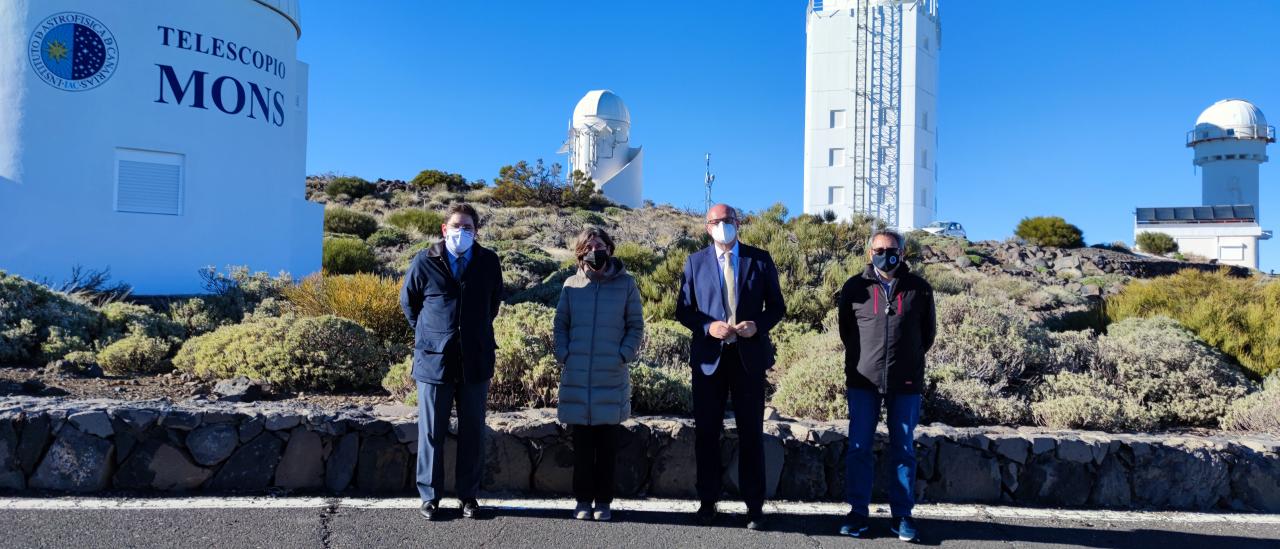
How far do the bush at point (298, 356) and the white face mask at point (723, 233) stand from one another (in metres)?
3.41

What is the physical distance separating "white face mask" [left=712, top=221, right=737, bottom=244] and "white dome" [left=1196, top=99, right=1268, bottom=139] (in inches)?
2112

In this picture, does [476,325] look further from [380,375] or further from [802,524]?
[380,375]

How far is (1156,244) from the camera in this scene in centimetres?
3650

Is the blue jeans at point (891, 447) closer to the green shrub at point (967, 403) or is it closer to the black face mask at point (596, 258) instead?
the black face mask at point (596, 258)

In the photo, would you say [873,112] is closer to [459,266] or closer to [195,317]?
[195,317]

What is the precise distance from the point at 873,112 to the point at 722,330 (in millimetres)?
34975

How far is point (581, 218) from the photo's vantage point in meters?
27.6

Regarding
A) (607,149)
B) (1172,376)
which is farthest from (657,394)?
(607,149)

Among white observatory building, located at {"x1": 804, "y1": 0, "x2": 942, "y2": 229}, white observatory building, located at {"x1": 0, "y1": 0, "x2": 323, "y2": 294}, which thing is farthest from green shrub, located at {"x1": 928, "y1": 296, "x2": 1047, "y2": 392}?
white observatory building, located at {"x1": 804, "y1": 0, "x2": 942, "y2": 229}

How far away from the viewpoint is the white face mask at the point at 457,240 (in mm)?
4246

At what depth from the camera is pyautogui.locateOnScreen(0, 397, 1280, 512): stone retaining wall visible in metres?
4.37

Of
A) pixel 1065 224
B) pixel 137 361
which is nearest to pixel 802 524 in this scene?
pixel 137 361

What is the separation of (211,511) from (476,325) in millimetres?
1587

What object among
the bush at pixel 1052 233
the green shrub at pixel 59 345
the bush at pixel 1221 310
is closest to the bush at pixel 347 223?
the green shrub at pixel 59 345
